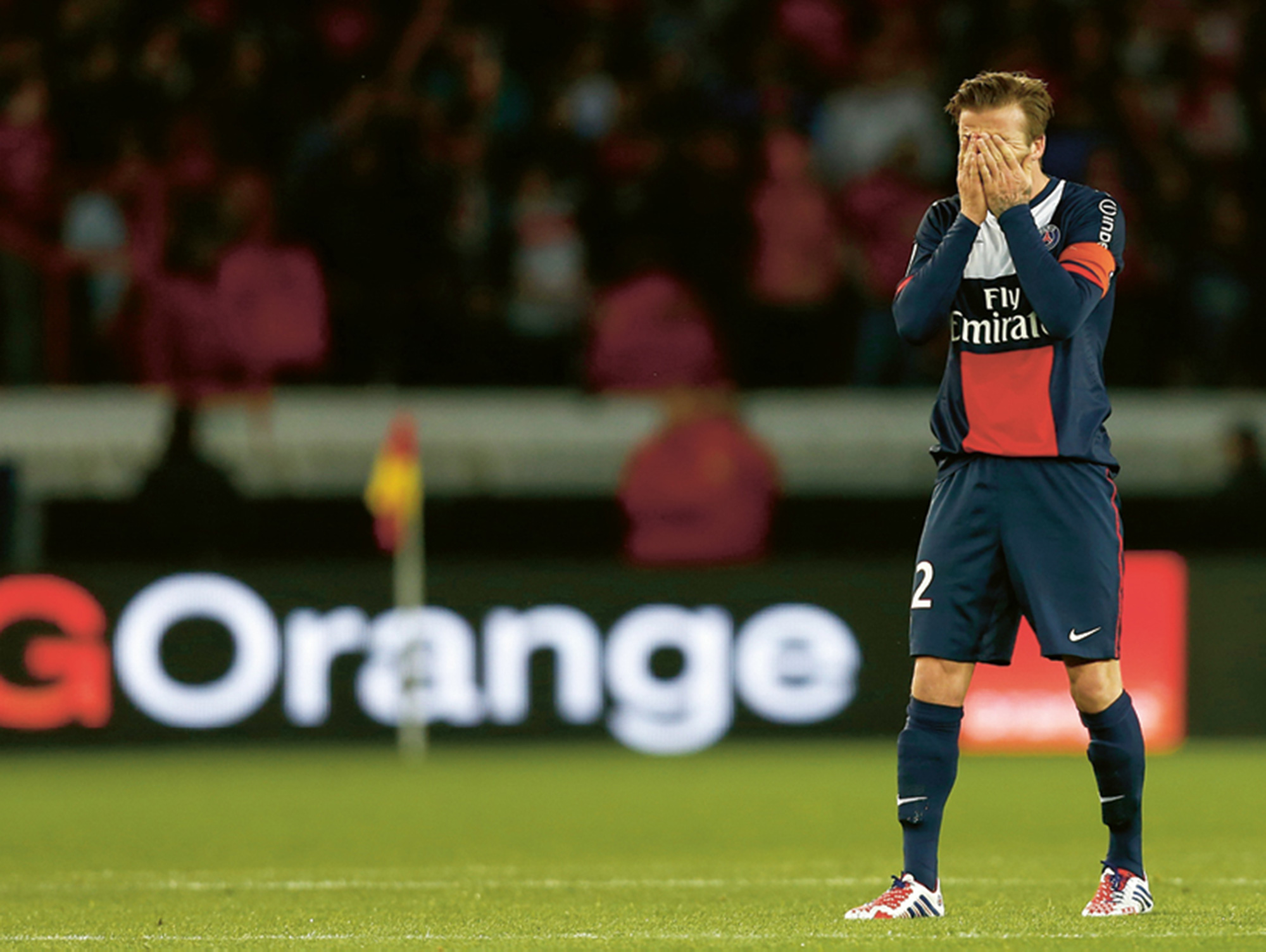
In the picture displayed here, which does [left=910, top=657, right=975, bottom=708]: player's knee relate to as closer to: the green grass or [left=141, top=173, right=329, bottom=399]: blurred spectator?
the green grass

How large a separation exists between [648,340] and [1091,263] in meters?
7.90

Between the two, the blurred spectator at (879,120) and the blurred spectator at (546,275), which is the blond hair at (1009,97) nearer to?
the blurred spectator at (546,275)

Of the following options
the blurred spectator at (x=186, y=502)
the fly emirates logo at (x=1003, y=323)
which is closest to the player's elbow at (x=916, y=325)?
the fly emirates logo at (x=1003, y=323)

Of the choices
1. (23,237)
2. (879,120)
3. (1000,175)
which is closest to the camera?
(1000,175)

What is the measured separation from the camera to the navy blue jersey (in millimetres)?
5059

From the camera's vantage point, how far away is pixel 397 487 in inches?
471

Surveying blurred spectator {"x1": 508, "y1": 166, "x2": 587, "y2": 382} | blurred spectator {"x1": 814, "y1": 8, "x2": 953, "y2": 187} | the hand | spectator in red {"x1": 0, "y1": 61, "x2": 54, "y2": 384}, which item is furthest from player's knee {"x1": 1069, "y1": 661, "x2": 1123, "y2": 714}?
blurred spectator {"x1": 814, "y1": 8, "x2": 953, "y2": 187}

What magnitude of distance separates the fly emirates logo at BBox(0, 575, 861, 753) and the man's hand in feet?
24.6

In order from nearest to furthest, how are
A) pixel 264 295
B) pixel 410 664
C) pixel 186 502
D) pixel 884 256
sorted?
1. pixel 186 502
2. pixel 410 664
3. pixel 264 295
4. pixel 884 256

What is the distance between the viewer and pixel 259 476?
41.4 ft

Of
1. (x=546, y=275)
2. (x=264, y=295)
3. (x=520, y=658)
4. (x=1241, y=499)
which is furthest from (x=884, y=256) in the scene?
(x=264, y=295)

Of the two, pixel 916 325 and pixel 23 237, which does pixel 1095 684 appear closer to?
pixel 916 325

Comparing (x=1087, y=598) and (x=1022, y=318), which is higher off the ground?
(x=1022, y=318)

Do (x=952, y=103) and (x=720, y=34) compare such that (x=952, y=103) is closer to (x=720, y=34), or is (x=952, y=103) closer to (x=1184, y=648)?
(x=1184, y=648)
